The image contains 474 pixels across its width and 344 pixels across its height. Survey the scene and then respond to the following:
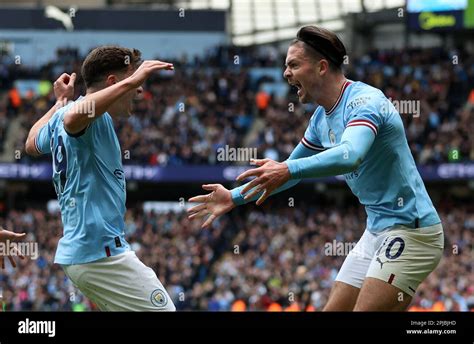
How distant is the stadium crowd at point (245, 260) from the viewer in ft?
63.8

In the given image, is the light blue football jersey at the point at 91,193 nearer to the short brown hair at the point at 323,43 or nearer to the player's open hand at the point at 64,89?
the player's open hand at the point at 64,89

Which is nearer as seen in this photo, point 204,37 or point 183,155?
point 183,155

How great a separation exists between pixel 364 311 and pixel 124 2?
34.3 m

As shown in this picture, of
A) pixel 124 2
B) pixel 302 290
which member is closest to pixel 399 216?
pixel 302 290

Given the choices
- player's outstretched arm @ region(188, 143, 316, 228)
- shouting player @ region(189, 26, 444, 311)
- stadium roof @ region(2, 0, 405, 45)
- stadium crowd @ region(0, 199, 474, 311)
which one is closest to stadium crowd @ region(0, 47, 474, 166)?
stadium crowd @ region(0, 199, 474, 311)

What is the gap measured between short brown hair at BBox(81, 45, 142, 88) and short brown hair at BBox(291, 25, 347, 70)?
3.41ft

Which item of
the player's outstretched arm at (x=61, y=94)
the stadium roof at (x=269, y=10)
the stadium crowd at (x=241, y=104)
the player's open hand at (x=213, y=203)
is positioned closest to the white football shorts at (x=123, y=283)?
the player's open hand at (x=213, y=203)

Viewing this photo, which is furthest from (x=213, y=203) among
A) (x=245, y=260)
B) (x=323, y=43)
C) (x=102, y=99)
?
(x=245, y=260)

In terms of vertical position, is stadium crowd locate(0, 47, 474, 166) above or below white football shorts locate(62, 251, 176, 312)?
above

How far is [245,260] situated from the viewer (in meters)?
22.7

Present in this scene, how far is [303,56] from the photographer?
5.62 metres

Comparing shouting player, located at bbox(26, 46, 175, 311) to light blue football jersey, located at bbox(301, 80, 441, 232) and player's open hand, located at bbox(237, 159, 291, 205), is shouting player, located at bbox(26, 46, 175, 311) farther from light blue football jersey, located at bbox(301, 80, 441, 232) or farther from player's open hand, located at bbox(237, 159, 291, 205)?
light blue football jersey, located at bbox(301, 80, 441, 232)

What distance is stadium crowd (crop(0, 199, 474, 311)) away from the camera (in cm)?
1945
